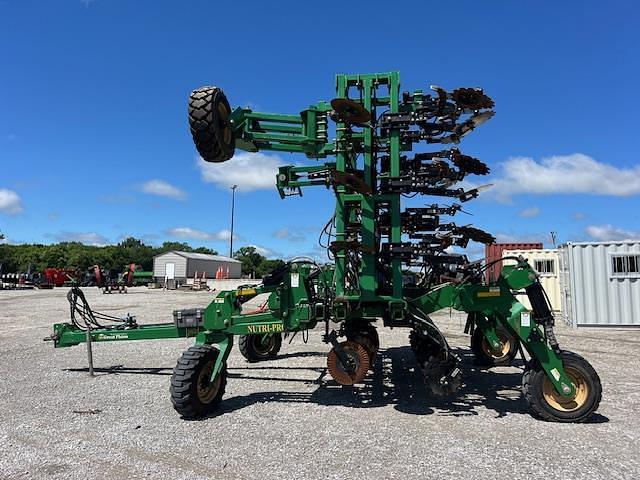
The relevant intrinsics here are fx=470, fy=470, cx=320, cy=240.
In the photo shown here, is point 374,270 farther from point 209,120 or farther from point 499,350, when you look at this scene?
point 499,350

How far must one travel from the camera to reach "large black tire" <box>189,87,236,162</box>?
20.5 feet

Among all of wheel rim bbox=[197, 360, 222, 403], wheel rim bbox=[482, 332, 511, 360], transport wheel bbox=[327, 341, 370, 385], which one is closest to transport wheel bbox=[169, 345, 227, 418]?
wheel rim bbox=[197, 360, 222, 403]

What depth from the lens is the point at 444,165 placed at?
22.6ft

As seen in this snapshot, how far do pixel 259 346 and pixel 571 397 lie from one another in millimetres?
6034

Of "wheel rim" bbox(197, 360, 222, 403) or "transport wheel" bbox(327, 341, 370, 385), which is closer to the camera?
"wheel rim" bbox(197, 360, 222, 403)

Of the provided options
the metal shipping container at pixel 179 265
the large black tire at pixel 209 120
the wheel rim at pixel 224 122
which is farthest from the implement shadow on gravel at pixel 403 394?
the metal shipping container at pixel 179 265

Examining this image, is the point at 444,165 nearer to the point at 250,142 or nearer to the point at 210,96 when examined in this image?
the point at 250,142

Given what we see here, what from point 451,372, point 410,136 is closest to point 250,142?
point 410,136

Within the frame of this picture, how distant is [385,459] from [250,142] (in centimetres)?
478

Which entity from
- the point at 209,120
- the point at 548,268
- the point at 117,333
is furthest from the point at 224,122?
the point at 548,268

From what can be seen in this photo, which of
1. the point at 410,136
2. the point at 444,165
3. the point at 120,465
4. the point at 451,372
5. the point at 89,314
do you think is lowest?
the point at 120,465

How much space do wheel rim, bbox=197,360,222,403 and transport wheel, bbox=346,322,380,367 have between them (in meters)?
2.06

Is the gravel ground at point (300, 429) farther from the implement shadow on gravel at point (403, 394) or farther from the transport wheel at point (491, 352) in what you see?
the transport wheel at point (491, 352)

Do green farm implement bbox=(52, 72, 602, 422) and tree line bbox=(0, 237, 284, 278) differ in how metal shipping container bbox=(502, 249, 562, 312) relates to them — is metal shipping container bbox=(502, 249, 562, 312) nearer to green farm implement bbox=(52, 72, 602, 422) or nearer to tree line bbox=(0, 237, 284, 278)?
green farm implement bbox=(52, 72, 602, 422)
